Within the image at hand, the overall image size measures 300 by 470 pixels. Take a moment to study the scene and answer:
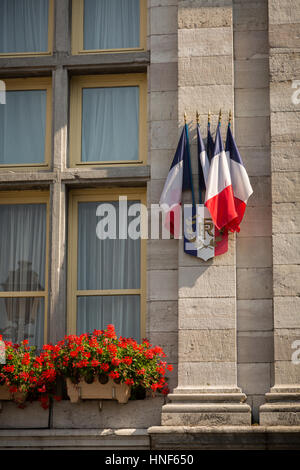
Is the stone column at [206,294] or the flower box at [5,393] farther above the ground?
the stone column at [206,294]

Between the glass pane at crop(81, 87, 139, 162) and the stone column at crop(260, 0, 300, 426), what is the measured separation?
2.28 m

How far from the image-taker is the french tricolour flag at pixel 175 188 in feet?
46.5

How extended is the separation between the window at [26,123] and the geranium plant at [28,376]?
312 centimetres

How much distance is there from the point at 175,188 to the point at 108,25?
321 centimetres

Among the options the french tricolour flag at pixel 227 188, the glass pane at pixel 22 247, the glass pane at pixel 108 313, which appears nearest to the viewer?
the french tricolour flag at pixel 227 188

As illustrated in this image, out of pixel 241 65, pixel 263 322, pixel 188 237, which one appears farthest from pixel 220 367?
pixel 241 65

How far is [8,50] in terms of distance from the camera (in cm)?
1584

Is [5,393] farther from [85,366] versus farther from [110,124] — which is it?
[110,124]

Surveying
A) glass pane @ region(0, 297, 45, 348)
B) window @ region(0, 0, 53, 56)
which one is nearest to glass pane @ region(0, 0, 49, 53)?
window @ region(0, 0, 53, 56)

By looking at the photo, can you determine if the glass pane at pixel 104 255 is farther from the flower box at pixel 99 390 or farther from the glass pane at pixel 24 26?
the glass pane at pixel 24 26

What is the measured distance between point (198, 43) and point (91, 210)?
2.90m

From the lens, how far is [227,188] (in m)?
14.0

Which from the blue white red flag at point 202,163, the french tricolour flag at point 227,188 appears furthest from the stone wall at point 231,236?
the french tricolour flag at point 227,188
